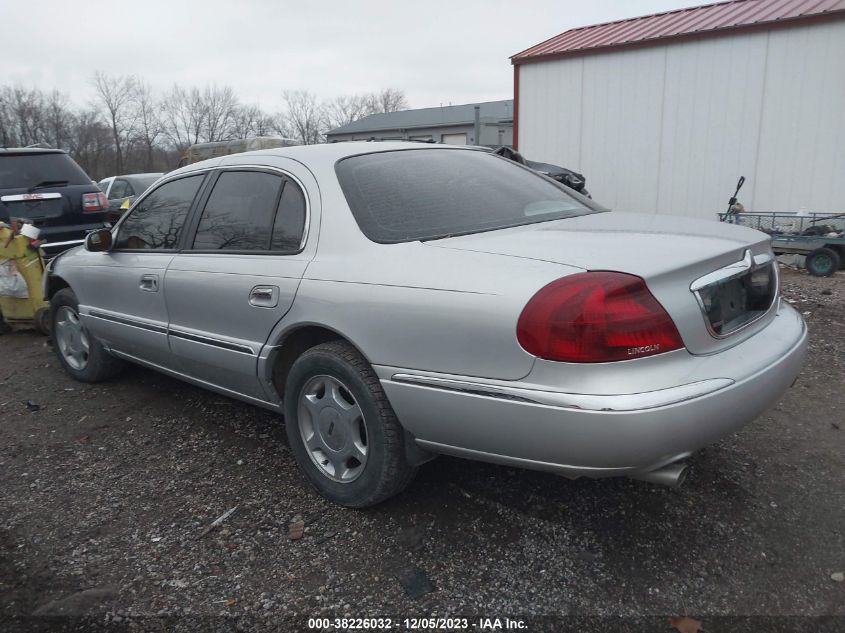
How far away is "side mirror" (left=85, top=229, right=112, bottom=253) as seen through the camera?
3.99m

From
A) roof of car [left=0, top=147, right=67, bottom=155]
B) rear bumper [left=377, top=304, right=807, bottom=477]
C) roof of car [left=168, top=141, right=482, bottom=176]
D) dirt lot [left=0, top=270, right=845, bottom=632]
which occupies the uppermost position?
roof of car [left=0, top=147, right=67, bottom=155]

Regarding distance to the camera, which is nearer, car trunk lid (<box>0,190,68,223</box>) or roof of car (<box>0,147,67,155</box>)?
car trunk lid (<box>0,190,68,223</box>)

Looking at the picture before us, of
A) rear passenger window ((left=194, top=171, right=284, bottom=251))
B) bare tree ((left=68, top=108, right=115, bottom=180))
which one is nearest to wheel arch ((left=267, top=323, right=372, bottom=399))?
rear passenger window ((left=194, top=171, right=284, bottom=251))

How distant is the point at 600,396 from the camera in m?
1.95

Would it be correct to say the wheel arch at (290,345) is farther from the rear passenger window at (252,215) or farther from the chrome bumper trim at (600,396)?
the chrome bumper trim at (600,396)

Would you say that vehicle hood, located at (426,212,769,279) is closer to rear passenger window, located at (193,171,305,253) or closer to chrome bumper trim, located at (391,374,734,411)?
chrome bumper trim, located at (391,374,734,411)

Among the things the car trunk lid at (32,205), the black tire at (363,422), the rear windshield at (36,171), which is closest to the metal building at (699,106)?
the rear windshield at (36,171)

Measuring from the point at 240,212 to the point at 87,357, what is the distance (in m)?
2.16

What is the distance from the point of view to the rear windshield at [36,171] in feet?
22.1

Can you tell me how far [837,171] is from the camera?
9.38 meters

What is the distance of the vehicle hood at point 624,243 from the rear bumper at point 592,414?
35 centimetres

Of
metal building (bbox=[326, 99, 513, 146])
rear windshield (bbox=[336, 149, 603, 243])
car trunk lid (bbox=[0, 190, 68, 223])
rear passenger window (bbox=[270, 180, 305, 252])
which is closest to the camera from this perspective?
rear windshield (bbox=[336, 149, 603, 243])

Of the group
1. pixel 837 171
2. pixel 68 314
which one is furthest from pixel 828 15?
pixel 68 314

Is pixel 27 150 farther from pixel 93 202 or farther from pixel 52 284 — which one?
→ pixel 52 284
